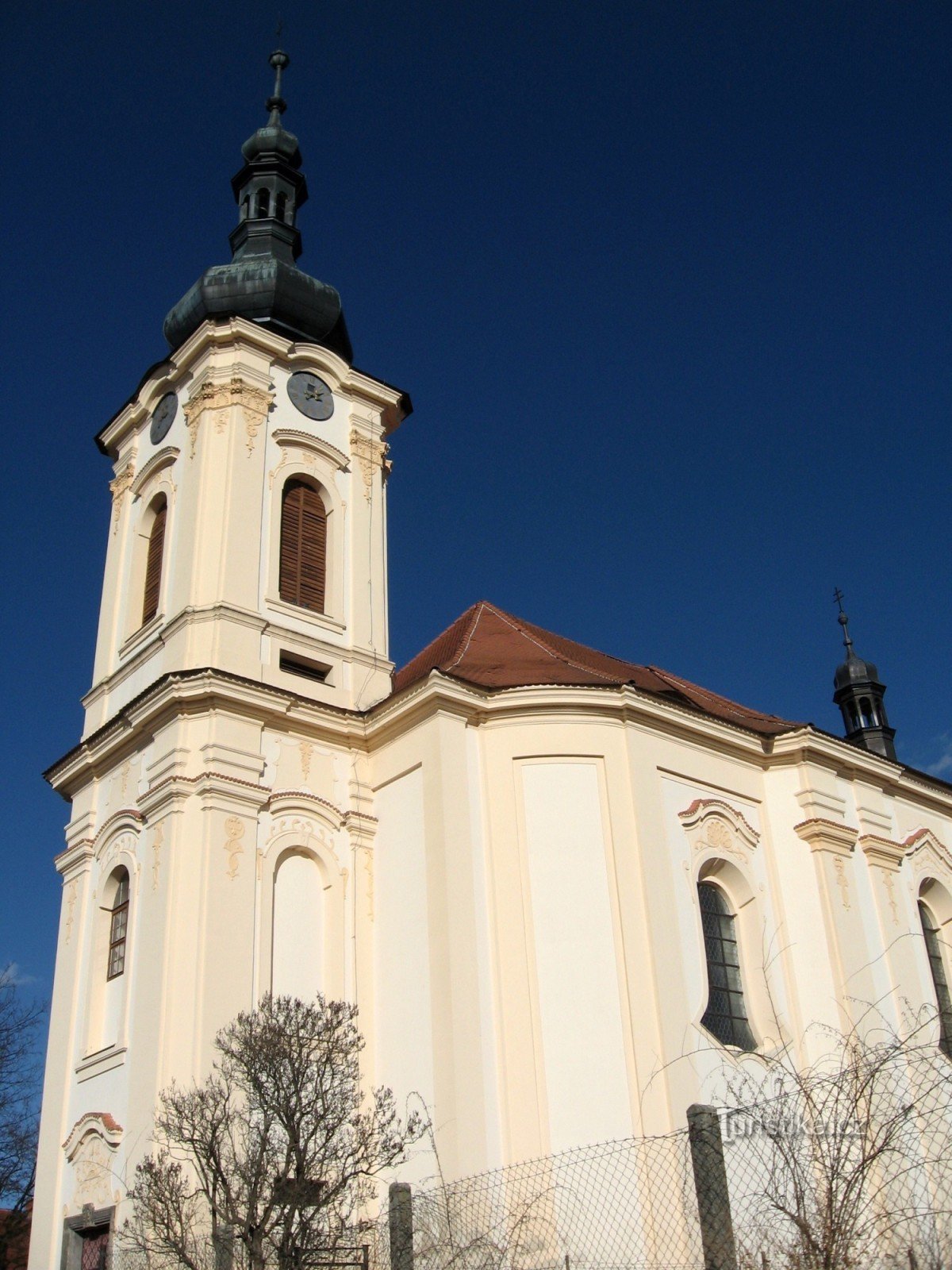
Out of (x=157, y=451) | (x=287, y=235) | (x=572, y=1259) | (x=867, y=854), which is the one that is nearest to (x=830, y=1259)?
(x=572, y=1259)

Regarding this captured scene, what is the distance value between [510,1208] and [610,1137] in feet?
4.63

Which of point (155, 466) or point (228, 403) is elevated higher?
point (228, 403)

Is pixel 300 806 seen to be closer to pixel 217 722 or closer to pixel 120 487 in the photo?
pixel 217 722

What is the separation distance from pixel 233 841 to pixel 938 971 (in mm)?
11729

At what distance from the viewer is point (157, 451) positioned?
2086 centimetres

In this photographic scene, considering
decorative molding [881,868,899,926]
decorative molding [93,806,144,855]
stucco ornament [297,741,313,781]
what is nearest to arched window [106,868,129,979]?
decorative molding [93,806,144,855]

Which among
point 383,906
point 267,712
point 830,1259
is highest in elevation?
point 267,712

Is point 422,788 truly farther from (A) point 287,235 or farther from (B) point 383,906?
(A) point 287,235

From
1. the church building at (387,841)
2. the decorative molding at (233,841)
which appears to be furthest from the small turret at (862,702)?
the decorative molding at (233,841)

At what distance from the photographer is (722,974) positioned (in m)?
16.9

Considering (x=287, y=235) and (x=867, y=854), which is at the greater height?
(x=287, y=235)

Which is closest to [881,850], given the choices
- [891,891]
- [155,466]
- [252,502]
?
[891,891]

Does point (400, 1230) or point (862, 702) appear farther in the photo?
point (862, 702)

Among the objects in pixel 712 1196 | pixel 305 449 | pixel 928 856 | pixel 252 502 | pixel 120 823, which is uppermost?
pixel 305 449
